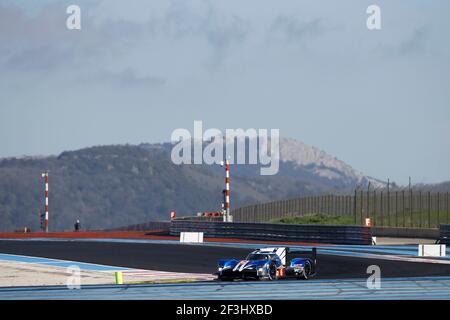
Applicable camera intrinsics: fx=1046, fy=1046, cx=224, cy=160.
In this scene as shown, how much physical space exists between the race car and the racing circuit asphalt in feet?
2.67

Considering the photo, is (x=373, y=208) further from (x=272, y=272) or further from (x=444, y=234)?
(x=272, y=272)

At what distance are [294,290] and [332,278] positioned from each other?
10.8ft

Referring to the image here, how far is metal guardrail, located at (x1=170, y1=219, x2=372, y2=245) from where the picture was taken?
39094 mm

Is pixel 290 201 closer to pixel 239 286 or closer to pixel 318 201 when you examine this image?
pixel 318 201

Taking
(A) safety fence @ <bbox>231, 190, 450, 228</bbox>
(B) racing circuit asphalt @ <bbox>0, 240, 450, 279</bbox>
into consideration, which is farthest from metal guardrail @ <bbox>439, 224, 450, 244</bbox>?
(B) racing circuit asphalt @ <bbox>0, 240, 450, 279</bbox>

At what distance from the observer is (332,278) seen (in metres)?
23.8

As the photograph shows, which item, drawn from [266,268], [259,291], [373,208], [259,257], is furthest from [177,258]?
[373,208]

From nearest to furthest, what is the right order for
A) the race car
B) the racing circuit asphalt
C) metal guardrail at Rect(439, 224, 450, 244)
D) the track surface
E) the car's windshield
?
the track surface, the race car, the car's windshield, the racing circuit asphalt, metal guardrail at Rect(439, 224, 450, 244)

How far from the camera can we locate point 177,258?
31609 millimetres

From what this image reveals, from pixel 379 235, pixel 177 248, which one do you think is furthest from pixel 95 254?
pixel 379 235

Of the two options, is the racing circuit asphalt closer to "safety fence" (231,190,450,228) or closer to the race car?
the race car

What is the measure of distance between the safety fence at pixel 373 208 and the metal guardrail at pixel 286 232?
20.3 ft

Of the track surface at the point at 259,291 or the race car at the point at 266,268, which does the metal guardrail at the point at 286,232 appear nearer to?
the race car at the point at 266,268

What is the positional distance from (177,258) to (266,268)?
8.46 meters
